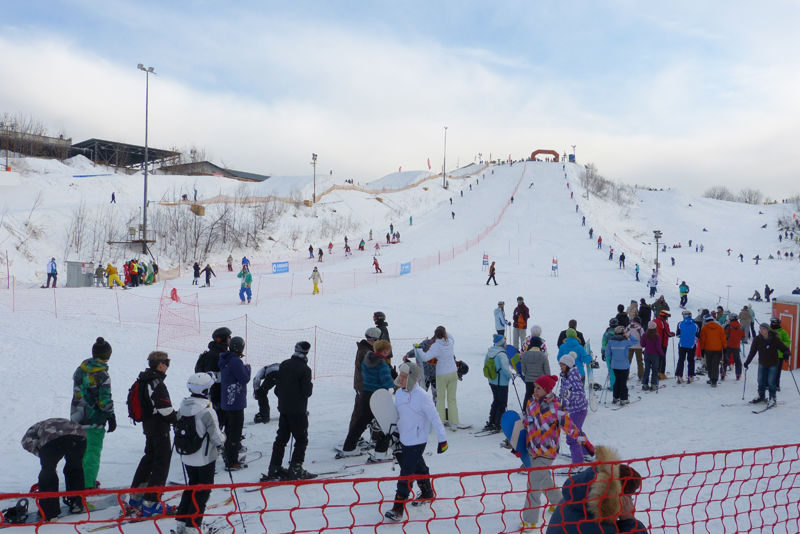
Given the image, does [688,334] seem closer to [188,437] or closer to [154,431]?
[188,437]

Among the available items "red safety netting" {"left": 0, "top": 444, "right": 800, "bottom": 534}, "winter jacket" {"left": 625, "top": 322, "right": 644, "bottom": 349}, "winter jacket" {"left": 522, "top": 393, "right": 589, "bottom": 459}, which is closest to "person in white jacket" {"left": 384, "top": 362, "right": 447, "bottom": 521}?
"red safety netting" {"left": 0, "top": 444, "right": 800, "bottom": 534}

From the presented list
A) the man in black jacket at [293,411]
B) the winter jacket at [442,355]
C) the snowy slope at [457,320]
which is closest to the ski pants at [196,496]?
the man in black jacket at [293,411]

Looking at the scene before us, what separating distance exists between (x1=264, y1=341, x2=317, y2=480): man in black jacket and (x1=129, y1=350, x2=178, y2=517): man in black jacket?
1222 millimetres

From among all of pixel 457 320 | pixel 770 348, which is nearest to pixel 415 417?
pixel 770 348

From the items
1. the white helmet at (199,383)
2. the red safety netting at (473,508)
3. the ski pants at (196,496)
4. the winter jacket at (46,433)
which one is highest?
the white helmet at (199,383)

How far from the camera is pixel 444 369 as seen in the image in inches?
327

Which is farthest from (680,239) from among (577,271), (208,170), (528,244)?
(208,170)

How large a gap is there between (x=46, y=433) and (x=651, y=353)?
10248mm

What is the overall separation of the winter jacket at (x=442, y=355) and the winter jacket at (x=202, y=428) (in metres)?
3.90

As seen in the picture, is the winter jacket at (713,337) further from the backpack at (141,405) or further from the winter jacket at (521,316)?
the backpack at (141,405)

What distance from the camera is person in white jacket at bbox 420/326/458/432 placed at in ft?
26.7

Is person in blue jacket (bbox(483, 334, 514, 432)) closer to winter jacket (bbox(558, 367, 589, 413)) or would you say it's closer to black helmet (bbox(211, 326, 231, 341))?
winter jacket (bbox(558, 367, 589, 413))

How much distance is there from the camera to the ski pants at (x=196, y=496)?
4793mm

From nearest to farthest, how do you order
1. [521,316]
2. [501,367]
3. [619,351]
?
1. [501,367]
2. [619,351]
3. [521,316]
